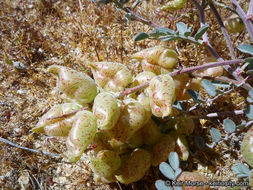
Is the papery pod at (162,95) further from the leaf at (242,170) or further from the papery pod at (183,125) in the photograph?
the leaf at (242,170)

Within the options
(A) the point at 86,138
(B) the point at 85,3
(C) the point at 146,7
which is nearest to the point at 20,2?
(B) the point at 85,3

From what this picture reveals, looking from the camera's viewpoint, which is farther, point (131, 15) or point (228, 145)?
point (228, 145)

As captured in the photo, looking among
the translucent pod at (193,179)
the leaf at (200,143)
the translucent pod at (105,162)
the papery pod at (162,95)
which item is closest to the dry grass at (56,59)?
the leaf at (200,143)

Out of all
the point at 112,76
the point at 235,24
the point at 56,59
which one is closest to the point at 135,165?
the point at 112,76

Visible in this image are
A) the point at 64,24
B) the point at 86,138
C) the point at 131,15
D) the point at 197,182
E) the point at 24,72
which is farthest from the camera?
the point at 64,24

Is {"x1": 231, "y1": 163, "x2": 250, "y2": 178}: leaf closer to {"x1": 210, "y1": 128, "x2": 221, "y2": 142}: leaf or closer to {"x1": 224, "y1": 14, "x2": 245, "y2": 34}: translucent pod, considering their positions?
{"x1": 210, "y1": 128, "x2": 221, "y2": 142}: leaf

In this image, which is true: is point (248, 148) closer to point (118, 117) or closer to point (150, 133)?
point (150, 133)

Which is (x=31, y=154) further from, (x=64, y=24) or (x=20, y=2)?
(x=20, y=2)
